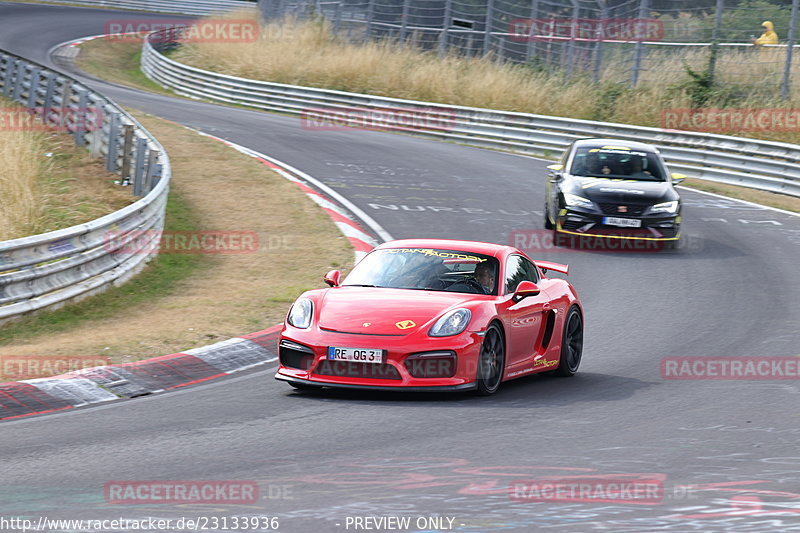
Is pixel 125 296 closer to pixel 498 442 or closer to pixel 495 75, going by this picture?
pixel 498 442

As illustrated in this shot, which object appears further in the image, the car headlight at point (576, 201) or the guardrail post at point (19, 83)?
the guardrail post at point (19, 83)

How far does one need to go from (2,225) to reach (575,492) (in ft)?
33.0

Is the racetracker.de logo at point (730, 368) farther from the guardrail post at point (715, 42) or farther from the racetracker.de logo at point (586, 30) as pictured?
the racetracker.de logo at point (586, 30)

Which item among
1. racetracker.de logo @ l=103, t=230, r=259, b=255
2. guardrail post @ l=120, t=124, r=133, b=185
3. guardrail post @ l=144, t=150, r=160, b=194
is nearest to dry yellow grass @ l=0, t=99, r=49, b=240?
racetracker.de logo @ l=103, t=230, r=259, b=255

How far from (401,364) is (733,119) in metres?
24.8

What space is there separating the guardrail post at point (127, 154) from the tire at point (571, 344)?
10.3 metres

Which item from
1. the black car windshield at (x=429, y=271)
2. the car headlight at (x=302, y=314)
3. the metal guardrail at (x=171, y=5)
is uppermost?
the metal guardrail at (x=171, y=5)

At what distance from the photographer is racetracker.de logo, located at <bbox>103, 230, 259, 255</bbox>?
15.7 meters

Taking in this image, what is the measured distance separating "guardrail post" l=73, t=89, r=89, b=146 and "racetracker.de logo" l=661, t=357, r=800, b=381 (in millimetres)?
14043

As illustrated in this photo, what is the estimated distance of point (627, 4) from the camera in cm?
3272

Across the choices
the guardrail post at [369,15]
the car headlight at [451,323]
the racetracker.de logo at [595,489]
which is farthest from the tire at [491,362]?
the guardrail post at [369,15]

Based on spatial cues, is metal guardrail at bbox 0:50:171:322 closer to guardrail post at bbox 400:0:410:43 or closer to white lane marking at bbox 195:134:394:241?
white lane marking at bbox 195:134:394:241

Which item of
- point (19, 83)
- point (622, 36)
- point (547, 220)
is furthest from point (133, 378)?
point (622, 36)

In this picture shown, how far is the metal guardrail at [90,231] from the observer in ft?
40.4
